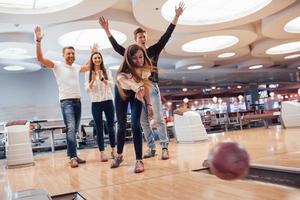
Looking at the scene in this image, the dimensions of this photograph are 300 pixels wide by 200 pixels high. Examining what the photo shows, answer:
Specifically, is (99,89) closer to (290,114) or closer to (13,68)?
(290,114)

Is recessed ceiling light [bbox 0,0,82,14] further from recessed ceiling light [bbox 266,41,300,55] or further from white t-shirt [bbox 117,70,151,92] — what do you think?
recessed ceiling light [bbox 266,41,300,55]

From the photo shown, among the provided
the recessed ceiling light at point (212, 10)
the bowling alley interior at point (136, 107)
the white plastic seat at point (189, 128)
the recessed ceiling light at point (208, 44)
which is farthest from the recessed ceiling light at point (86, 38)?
the white plastic seat at point (189, 128)

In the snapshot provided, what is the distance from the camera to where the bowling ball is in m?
0.82

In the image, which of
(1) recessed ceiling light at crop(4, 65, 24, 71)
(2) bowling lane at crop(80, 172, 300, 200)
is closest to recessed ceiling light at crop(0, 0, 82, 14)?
(2) bowling lane at crop(80, 172, 300, 200)

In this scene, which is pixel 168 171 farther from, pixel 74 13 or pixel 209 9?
pixel 209 9

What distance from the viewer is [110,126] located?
130 inches

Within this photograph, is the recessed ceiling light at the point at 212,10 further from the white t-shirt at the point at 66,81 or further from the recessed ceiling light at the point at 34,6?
the white t-shirt at the point at 66,81

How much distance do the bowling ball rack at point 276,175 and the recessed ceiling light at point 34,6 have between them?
4466 mm

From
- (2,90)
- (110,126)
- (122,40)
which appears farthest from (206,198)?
(2,90)

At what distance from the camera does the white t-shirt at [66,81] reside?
3254 millimetres

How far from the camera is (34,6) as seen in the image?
555 cm

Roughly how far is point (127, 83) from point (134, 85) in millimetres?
72

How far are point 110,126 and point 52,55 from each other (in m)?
7.57

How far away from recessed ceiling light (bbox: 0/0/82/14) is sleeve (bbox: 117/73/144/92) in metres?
3.50
